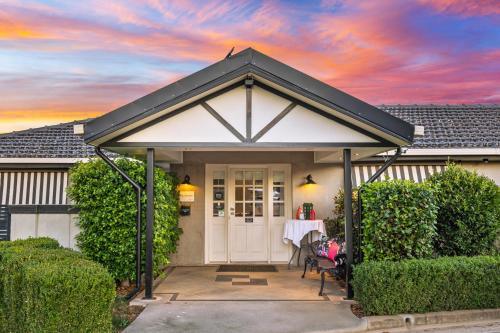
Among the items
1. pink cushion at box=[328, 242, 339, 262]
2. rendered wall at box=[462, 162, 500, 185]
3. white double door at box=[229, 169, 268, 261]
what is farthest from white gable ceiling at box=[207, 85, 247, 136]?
rendered wall at box=[462, 162, 500, 185]

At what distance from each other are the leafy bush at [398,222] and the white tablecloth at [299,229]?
3565 millimetres

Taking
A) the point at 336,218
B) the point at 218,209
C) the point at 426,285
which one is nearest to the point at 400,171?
the point at 336,218

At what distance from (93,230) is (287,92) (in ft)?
13.7

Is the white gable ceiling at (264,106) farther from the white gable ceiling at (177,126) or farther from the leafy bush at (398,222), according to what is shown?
the leafy bush at (398,222)

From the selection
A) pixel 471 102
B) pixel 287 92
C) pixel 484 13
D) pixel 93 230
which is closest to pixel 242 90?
pixel 287 92

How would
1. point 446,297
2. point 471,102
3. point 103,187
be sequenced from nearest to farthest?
point 446,297, point 103,187, point 471,102

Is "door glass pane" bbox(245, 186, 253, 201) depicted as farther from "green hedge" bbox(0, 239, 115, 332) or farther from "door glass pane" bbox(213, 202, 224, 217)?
"green hedge" bbox(0, 239, 115, 332)

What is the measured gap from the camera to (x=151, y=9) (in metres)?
11.0

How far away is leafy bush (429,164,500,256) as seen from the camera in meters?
9.06

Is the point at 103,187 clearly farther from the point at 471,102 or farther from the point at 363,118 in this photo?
the point at 471,102

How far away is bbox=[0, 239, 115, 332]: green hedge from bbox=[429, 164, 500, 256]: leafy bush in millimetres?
6118

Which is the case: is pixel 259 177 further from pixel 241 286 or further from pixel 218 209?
pixel 241 286

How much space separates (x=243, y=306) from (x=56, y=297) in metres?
3.33

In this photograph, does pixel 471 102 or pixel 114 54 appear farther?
pixel 471 102
